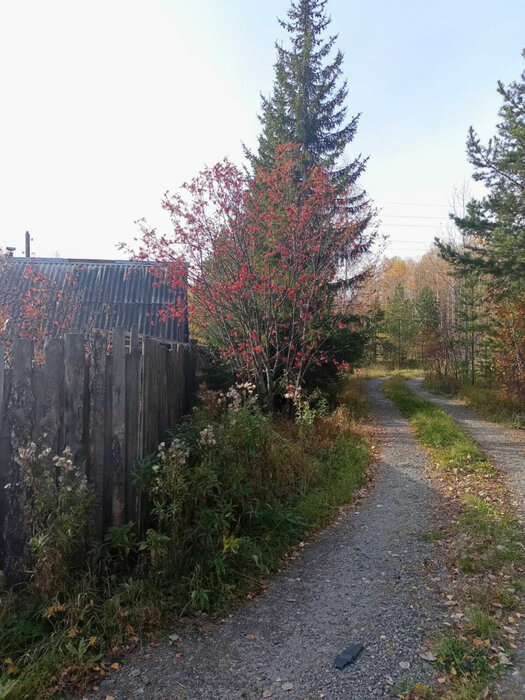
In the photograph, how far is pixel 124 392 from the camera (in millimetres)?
3893

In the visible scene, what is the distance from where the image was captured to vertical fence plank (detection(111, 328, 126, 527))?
3811mm

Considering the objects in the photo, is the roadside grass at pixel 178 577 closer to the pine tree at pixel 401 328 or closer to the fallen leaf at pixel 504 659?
the fallen leaf at pixel 504 659

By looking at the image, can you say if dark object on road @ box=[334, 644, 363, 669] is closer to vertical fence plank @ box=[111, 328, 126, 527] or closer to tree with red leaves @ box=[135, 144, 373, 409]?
vertical fence plank @ box=[111, 328, 126, 527]

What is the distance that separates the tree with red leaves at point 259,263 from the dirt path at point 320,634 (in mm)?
4680

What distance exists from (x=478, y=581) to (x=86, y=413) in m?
3.43

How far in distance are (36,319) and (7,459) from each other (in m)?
6.11

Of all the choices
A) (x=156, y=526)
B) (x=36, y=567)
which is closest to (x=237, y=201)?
(x=156, y=526)

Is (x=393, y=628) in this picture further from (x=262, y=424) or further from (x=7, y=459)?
(x=7, y=459)

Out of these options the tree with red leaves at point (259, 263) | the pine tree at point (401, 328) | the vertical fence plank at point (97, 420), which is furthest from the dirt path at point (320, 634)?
the pine tree at point (401, 328)

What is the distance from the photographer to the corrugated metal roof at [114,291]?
1266cm

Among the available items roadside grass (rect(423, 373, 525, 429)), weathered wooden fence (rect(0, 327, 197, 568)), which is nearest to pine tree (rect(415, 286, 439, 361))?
roadside grass (rect(423, 373, 525, 429))

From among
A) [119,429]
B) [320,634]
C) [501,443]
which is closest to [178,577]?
[320,634]

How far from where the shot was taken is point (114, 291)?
1393 centimetres

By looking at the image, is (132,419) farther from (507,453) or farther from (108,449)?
(507,453)
